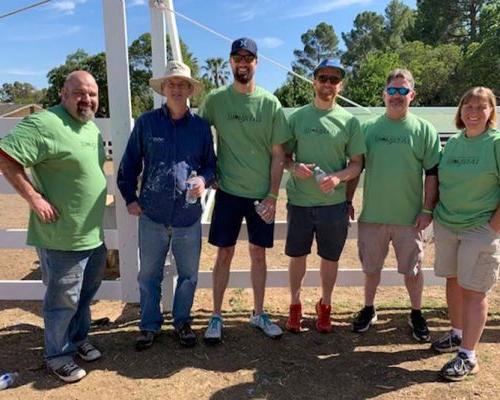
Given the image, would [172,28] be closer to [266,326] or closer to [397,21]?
[266,326]

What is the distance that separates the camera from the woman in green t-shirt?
126 inches

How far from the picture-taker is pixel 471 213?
3.25 metres

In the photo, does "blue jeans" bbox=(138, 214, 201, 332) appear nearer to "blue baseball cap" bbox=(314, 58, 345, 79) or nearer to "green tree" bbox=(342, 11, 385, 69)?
"blue baseball cap" bbox=(314, 58, 345, 79)

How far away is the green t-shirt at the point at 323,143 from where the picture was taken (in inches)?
144

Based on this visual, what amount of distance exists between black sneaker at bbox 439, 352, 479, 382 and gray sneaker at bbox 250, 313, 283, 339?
1.26 m

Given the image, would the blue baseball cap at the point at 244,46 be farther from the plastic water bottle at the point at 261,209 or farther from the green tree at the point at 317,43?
the green tree at the point at 317,43

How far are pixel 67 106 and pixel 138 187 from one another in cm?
97

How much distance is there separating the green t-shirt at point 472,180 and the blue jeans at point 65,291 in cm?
251

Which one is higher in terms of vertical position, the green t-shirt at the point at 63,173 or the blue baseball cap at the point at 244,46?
the blue baseball cap at the point at 244,46

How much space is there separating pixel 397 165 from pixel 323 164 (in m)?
0.56

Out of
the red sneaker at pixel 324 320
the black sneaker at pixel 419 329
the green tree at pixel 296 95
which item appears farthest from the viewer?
the green tree at pixel 296 95

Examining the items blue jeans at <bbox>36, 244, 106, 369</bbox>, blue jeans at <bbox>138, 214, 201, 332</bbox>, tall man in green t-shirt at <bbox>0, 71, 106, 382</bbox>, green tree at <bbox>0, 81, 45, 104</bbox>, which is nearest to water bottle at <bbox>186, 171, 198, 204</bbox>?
blue jeans at <bbox>138, 214, 201, 332</bbox>

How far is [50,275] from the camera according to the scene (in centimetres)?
318

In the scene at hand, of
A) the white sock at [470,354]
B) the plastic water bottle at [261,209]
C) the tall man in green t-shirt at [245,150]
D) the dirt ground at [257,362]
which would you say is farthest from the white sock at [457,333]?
the plastic water bottle at [261,209]
